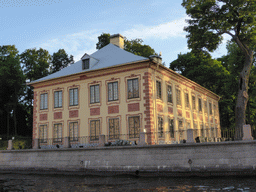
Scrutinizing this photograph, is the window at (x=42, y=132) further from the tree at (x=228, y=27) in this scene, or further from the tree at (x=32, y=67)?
the tree at (x=32, y=67)

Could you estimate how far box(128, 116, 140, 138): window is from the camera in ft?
74.1

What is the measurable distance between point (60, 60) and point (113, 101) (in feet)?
82.5

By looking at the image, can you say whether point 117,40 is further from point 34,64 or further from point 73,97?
point 34,64

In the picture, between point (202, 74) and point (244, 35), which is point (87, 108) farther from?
point (202, 74)

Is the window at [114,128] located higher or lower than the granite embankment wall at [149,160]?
higher

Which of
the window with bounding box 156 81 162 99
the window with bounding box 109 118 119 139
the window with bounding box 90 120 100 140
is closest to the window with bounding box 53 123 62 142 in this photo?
the window with bounding box 90 120 100 140

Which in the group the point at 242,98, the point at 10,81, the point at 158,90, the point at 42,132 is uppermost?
the point at 10,81

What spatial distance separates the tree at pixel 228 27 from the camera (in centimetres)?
2247

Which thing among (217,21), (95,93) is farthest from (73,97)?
(217,21)

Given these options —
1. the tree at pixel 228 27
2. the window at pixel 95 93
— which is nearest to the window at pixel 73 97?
the window at pixel 95 93

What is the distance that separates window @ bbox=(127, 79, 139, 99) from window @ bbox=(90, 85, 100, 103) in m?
2.97

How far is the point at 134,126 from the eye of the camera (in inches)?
899

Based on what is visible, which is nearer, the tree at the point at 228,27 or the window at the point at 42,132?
the tree at the point at 228,27

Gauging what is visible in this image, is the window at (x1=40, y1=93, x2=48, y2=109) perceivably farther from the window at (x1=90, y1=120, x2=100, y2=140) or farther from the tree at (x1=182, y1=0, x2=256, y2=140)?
the tree at (x1=182, y1=0, x2=256, y2=140)
